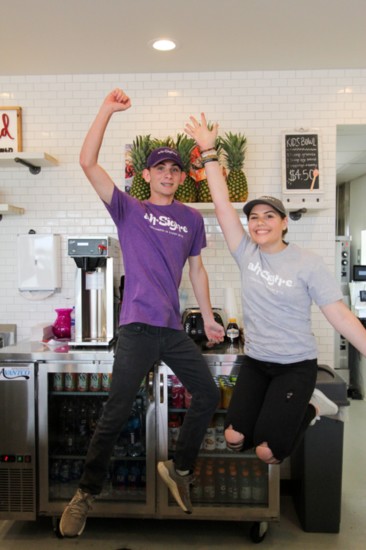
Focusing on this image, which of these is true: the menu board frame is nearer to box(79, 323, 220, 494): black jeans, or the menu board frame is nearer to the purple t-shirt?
the purple t-shirt

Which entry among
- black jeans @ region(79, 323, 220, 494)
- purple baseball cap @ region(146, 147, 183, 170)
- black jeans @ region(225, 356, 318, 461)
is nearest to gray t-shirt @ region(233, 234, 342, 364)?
black jeans @ region(225, 356, 318, 461)

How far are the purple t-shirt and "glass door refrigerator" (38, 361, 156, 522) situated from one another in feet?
2.03

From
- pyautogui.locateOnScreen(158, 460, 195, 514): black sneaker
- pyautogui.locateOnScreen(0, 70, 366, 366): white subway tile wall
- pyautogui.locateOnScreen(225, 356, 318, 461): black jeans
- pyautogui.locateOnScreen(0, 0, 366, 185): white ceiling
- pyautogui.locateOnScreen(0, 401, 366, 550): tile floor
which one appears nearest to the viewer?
pyautogui.locateOnScreen(225, 356, 318, 461): black jeans

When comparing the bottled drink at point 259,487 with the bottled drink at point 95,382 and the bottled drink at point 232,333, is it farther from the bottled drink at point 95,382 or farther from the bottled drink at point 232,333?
the bottled drink at point 95,382

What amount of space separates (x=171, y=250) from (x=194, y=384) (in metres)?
0.69

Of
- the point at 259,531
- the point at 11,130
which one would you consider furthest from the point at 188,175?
the point at 259,531

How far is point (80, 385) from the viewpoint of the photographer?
2.87 m

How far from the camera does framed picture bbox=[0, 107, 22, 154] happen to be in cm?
346

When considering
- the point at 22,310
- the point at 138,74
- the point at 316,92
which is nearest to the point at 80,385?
the point at 22,310

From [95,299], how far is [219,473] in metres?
A: 1.34

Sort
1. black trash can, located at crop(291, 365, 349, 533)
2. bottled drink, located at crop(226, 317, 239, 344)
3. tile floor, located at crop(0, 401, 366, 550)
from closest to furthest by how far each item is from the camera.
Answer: tile floor, located at crop(0, 401, 366, 550)
black trash can, located at crop(291, 365, 349, 533)
bottled drink, located at crop(226, 317, 239, 344)

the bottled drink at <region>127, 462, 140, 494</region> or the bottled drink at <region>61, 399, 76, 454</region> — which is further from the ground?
the bottled drink at <region>61, 399, 76, 454</region>

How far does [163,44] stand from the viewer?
2986 millimetres

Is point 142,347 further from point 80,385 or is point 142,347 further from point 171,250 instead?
point 80,385
